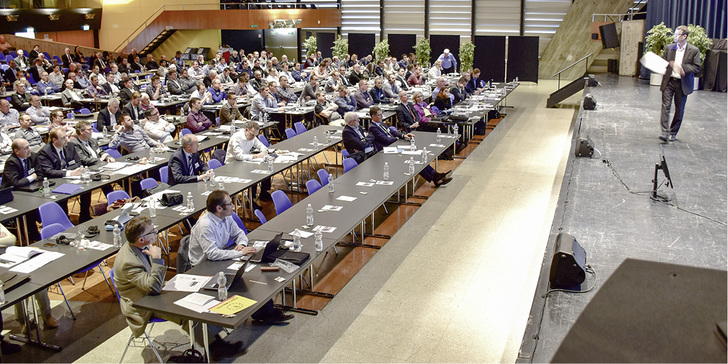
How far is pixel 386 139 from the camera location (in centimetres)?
1043

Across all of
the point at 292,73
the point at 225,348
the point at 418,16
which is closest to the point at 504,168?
the point at 225,348

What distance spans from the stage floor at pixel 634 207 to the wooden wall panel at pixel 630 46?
31.9 ft

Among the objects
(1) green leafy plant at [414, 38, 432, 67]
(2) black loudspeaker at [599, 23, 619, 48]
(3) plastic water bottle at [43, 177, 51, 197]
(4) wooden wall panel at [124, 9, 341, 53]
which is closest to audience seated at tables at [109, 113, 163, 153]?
(3) plastic water bottle at [43, 177, 51, 197]

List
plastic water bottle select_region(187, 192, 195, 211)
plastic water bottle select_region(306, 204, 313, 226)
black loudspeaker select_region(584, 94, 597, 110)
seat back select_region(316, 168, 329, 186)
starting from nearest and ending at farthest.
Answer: plastic water bottle select_region(306, 204, 313, 226)
plastic water bottle select_region(187, 192, 195, 211)
seat back select_region(316, 168, 329, 186)
black loudspeaker select_region(584, 94, 597, 110)

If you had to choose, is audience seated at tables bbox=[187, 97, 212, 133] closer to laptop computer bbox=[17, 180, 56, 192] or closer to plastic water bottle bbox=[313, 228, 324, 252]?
laptop computer bbox=[17, 180, 56, 192]

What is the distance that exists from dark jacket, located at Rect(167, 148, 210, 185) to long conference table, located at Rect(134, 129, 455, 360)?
1617 millimetres

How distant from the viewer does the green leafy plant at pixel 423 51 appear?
25.0 meters

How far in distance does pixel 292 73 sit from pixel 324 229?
1526 centimetres

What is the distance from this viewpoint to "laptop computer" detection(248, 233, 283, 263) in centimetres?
538

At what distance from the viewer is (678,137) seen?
34.8ft

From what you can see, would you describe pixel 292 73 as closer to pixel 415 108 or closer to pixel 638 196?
pixel 415 108

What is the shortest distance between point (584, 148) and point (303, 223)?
5.34 meters

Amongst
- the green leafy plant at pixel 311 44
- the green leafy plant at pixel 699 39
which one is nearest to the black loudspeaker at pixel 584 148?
the green leafy plant at pixel 699 39

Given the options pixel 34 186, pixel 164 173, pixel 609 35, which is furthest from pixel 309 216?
pixel 609 35
